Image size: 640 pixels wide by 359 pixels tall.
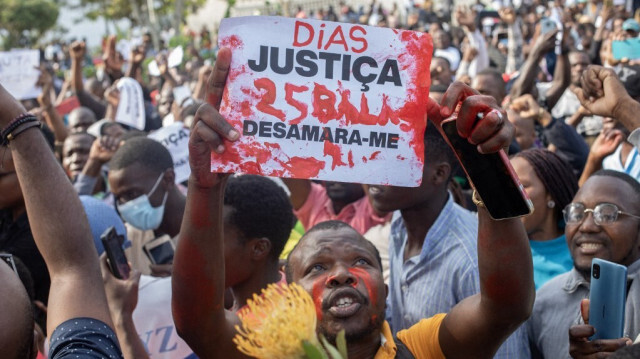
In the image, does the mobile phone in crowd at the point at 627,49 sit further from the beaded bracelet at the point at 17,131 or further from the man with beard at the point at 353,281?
the beaded bracelet at the point at 17,131

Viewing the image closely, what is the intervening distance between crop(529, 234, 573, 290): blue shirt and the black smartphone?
180 cm

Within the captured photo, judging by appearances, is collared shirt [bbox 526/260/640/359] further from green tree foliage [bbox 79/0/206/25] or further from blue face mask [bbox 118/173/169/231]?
green tree foliage [bbox 79/0/206/25]

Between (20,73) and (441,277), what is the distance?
685 centimetres

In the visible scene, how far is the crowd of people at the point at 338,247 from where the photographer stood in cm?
219

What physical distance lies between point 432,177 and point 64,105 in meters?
8.54

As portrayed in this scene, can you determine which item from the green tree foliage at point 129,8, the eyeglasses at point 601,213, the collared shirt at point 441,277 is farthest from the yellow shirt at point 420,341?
the green tree foliage at point 129,8

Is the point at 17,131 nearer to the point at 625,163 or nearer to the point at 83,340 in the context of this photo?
the point at 83,340

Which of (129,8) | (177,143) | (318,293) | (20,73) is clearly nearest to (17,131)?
(318,293)

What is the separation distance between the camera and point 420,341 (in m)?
2.56

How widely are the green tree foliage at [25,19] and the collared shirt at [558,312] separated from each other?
43880 mm

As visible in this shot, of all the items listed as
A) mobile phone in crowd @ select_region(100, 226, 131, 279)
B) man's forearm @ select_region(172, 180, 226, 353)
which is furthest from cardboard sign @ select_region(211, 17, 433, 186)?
mobile phone in crowd @ select_region(100, 226, 131, 279)

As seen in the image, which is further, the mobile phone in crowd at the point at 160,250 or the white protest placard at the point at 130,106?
the white protest placard at the point at 130,106

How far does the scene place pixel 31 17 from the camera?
4278cm

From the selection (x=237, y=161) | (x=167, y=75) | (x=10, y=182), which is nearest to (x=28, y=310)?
(x=237, y=161)
